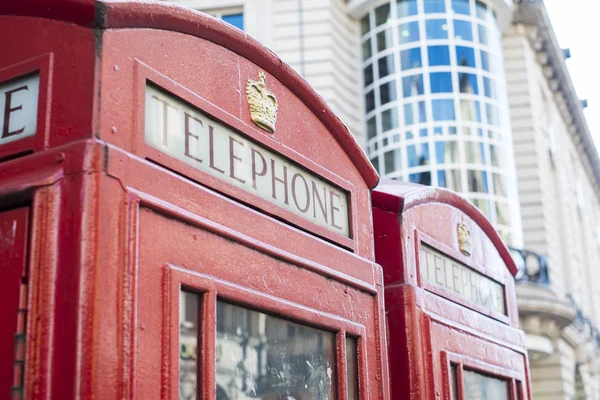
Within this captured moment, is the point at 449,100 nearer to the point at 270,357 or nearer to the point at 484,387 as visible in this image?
the point at 484,387

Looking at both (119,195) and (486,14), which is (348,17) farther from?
(119,195)

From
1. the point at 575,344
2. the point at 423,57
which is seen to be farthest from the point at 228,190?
the point at 575,344

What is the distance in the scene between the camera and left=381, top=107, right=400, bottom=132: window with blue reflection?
720 inches

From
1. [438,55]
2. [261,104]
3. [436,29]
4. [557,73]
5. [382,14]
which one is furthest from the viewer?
[557,73]

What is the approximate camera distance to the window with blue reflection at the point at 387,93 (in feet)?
60.6

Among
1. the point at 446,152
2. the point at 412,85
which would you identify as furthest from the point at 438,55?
the point at 446,152

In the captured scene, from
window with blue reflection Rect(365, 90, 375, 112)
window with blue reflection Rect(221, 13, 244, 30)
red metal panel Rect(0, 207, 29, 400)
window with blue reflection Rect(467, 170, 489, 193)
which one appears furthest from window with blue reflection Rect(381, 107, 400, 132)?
red metal panel Rect(0, 207, 29, 400)

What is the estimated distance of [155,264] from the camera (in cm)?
192

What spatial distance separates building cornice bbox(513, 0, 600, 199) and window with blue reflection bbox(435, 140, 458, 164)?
16.2 feet

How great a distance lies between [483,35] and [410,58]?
177 cm

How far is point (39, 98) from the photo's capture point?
1.92m

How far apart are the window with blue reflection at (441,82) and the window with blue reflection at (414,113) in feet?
1.32

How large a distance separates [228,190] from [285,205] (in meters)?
0.31

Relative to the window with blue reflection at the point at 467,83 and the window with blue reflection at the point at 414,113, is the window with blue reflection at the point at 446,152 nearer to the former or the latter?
the window with blue reflection at the point at 414,113
